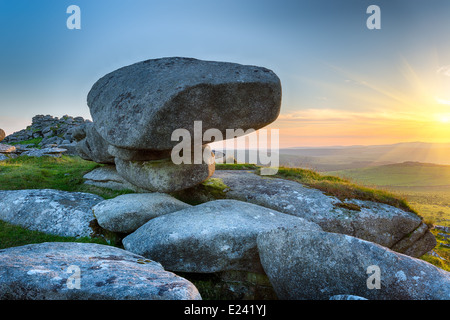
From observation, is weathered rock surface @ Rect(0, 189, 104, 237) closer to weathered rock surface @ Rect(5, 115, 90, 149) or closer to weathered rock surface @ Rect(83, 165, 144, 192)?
weathered rock surface @ Rect(83, 165, 144, 192)

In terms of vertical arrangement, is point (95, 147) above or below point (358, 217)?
above

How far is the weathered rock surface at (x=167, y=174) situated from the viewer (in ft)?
45.1

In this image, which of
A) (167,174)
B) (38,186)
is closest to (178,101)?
(167,174)

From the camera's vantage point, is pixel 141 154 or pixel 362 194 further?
pixel 362 194

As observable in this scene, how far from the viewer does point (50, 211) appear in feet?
42.4

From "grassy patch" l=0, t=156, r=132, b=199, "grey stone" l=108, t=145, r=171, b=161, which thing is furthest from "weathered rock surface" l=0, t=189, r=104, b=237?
"grey stone" l=108, t=145, r=171, b=161

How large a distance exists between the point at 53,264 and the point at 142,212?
5.64 m

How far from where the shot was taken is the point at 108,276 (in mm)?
5883

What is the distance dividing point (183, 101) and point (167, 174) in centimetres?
463

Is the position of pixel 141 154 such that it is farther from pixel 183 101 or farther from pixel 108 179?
pixel 108 179

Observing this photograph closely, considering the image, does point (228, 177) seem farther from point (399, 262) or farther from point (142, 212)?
point (399, 262)

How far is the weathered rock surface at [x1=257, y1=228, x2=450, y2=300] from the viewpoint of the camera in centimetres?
695
